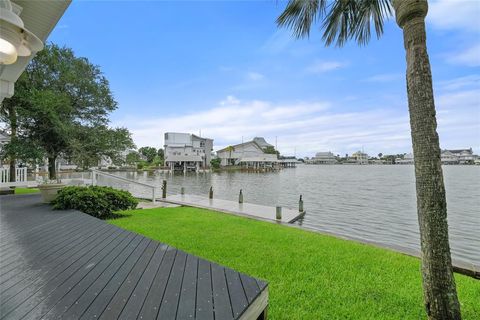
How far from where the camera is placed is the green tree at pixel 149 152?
72812 millimetres

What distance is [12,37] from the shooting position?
1842mm

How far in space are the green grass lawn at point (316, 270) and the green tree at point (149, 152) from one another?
6997cm

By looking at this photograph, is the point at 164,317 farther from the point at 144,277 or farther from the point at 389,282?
the point at 389,282

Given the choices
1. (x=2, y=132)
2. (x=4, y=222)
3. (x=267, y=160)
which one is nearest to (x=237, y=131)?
(x=267, y=160)

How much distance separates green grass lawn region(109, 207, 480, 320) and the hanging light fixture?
3.49m

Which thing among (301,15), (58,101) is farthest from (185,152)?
(301,15)

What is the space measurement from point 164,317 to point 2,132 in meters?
15.6

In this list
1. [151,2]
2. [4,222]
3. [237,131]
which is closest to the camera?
[4,222]

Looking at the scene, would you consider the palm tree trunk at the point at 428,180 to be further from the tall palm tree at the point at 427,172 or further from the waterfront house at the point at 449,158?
the waterfront house at the point at 449,158

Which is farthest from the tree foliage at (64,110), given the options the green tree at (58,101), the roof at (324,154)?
the roof at (324,154)

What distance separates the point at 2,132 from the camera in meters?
12.2

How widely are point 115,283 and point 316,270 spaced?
3039 mm

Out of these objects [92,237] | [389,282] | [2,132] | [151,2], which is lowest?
[389,282]

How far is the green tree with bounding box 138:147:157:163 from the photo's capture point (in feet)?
239
